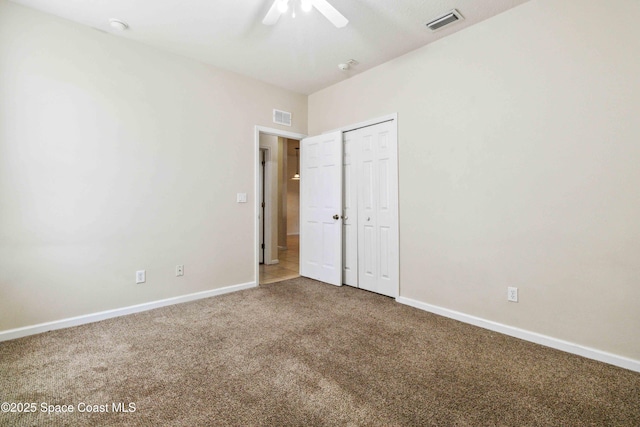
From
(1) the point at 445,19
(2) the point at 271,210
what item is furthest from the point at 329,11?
(2) the point at 271,210

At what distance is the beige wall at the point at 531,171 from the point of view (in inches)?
80.9

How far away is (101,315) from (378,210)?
3.26m

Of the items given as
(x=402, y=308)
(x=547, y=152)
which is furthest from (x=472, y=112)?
(x=402, y=308)

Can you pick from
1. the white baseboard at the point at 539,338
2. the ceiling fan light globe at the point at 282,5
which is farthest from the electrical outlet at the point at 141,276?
the white baseboard at the point at 539,338

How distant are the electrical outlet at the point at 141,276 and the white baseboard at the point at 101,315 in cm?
27

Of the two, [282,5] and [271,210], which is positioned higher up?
[282,5]

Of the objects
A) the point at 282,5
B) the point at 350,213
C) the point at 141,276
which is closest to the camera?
the point at 282,5

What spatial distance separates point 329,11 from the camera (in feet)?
6.95

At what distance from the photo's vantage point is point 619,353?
2047 millimetres

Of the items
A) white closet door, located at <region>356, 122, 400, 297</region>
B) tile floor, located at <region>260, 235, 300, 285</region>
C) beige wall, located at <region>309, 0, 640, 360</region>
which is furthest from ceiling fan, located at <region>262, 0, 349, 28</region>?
tile floor, located at <region>260, 235, 300, 285</region>

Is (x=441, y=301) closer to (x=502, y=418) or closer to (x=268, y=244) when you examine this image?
(x=502, y=418)

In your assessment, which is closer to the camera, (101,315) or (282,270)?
(101,315)

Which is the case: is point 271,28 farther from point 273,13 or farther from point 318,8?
point 318,8

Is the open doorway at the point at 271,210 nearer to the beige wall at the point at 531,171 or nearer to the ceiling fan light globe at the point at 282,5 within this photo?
the ceiling fan light globe at the point at 282,5
